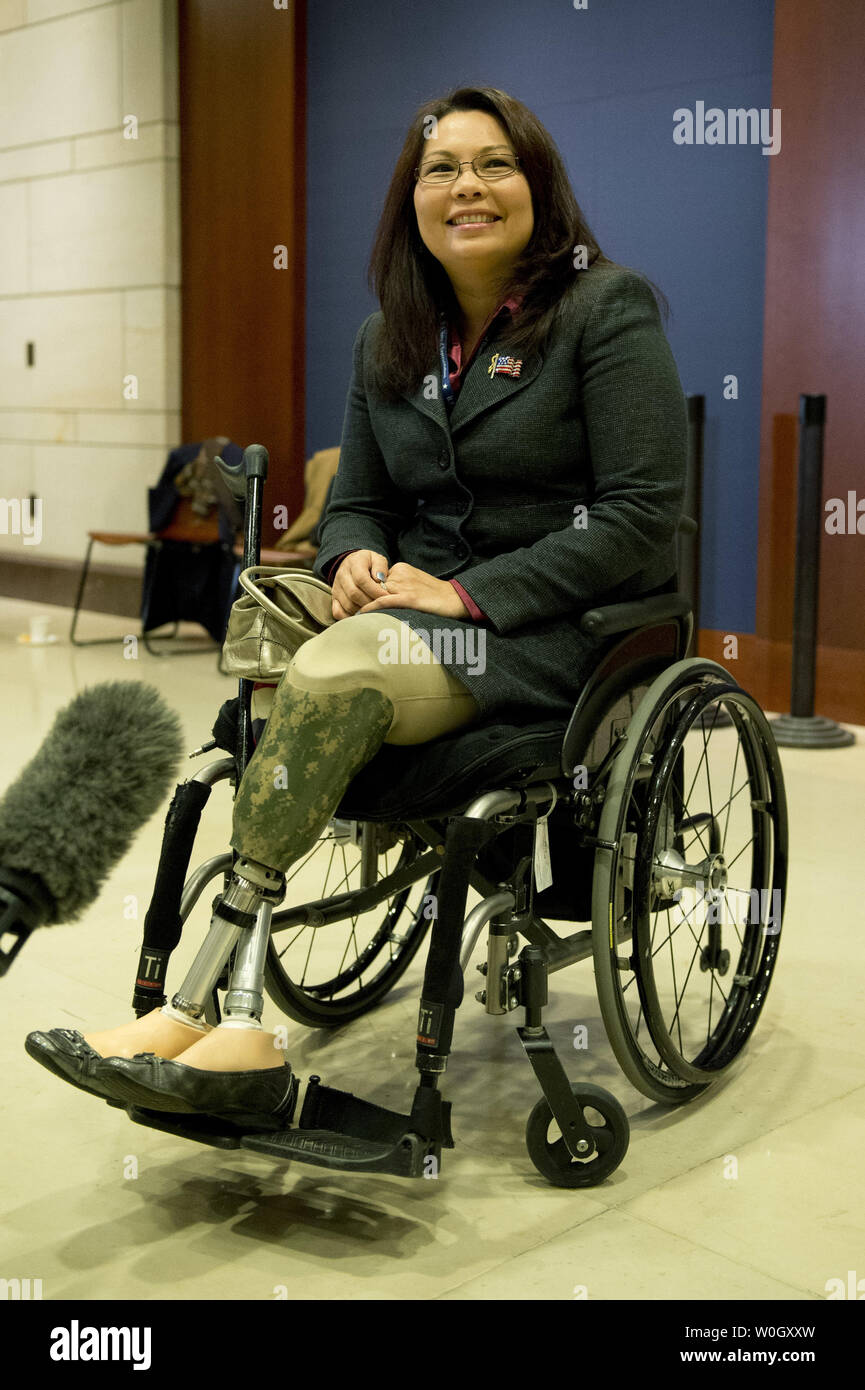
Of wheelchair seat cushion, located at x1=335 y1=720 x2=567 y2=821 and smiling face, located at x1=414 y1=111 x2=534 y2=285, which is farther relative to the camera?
smiling face, located at x1=414 y1=111 x2=534 y2=285

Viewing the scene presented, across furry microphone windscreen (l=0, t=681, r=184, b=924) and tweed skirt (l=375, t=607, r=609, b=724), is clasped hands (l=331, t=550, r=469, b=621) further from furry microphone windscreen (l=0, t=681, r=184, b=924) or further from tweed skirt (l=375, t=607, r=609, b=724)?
furry microphone windscreen (l=0, t=681, r=184, b=924)

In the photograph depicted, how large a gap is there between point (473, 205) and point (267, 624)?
25.4 inches

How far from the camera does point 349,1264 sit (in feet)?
5.56

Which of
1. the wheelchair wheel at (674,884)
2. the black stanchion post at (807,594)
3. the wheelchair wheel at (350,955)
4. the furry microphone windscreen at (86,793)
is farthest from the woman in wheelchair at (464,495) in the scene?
the black stanchion post at (807,594)

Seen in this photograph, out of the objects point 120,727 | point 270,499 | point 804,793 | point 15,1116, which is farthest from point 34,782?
point 270,499

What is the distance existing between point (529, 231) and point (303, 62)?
5226 mm

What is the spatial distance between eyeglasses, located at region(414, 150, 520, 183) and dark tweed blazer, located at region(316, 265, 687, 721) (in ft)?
0.59

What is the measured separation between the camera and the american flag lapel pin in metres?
2.03

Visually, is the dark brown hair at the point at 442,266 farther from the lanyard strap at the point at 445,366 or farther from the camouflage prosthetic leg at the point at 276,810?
the camouflage prosthetic leg at the point at 276,810

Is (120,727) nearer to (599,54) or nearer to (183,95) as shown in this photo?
(599,54)

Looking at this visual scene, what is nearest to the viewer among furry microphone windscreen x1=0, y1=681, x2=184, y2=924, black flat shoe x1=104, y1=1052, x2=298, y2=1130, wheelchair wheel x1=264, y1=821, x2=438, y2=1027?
furry microphone windscreen x1=0, y1=681, x2=184, y2=924

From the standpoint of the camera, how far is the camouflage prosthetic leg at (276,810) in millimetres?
1733

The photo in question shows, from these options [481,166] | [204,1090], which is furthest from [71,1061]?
[481,166]

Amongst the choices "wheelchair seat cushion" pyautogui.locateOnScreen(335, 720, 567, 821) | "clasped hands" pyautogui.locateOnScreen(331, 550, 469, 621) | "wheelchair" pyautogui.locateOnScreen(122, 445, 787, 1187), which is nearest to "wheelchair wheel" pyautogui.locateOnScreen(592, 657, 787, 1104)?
"wheelchair" pyautogui.locateOnScreen(122, 445, 787, 1187)
